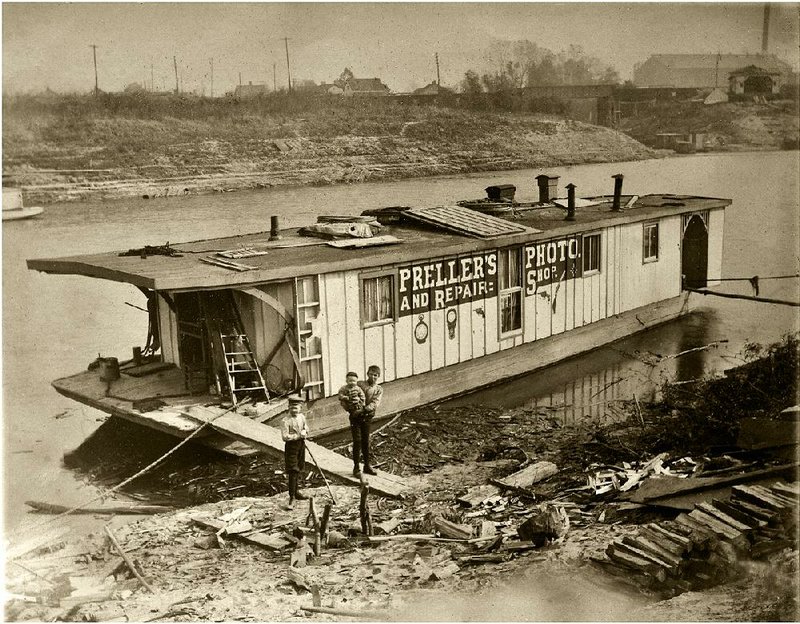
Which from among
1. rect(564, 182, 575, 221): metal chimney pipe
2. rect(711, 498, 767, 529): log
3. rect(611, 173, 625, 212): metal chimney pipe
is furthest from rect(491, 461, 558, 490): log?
rect(611, 173, 625, 212): metal chimney pipe

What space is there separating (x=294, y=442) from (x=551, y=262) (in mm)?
8801

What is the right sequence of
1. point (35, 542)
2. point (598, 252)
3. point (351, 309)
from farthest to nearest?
point (598, 252) → point (351, 309) → point (35, 542)

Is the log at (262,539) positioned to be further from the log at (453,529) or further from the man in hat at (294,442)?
the log at (453,529)

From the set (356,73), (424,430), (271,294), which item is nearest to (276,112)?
(356,73)

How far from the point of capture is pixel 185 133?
18.7m

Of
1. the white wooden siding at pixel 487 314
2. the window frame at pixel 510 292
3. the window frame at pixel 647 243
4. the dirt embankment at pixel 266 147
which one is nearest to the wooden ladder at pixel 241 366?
the white wooden siding at pixel 487 314

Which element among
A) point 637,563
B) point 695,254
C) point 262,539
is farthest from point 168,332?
point 695,254

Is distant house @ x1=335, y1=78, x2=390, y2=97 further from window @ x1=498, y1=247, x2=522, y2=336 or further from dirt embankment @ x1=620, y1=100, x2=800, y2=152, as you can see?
dirt embankment @ x1=620, y1=100, x2=800, y2=152

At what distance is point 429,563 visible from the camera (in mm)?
8750

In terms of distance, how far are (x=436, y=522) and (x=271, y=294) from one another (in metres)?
5.06

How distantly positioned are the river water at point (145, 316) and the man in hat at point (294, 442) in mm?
3733

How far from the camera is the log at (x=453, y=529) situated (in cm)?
923

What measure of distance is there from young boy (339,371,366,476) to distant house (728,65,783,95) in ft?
33.8

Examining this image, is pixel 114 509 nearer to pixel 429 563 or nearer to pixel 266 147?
pixel 429 563
